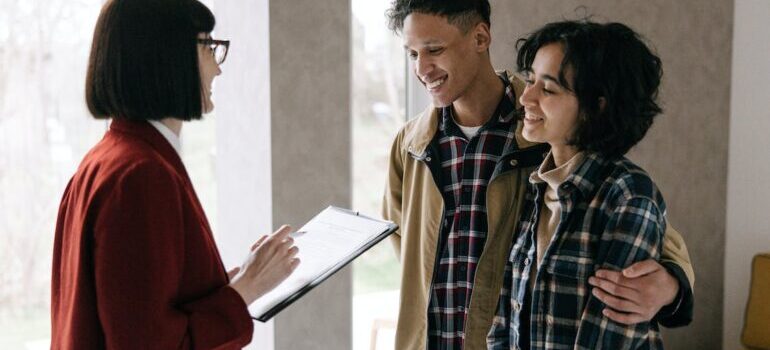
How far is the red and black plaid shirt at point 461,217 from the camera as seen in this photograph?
1.58 m

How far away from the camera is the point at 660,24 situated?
322 cm

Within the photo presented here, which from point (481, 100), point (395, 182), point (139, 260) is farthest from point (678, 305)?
point (139, 260)

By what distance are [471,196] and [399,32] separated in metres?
0.47

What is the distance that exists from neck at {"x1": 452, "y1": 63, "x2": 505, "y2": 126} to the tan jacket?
50 millimetres

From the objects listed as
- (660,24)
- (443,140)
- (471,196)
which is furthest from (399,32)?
(660,24)

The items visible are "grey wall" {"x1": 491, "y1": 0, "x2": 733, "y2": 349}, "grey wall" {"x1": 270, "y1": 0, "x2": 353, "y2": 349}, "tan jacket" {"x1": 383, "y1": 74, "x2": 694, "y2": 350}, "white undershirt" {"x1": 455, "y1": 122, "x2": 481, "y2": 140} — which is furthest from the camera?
"grey wall" {"x1": 491, "y1": 0, "x2": 733, "y2": 349}

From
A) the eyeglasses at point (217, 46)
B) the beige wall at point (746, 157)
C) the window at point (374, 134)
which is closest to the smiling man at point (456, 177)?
the eyeglasses at point (217, 46)

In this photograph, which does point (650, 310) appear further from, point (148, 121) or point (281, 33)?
point (281, 33)

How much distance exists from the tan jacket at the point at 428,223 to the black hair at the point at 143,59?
64 centimetres

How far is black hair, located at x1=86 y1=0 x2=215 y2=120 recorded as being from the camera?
1.12 m

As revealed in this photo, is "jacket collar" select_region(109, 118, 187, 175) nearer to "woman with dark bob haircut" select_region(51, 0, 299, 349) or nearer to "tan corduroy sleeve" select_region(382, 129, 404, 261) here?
"woman with dark bob haircut" select_region(51, 0, 299, 349)

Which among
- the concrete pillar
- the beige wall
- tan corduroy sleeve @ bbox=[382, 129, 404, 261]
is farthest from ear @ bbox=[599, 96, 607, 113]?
the beige wall

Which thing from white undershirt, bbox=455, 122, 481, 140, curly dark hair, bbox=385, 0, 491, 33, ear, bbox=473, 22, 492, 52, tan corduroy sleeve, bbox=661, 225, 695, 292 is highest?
curly dark hair, bbox=385, 0, 491, 33

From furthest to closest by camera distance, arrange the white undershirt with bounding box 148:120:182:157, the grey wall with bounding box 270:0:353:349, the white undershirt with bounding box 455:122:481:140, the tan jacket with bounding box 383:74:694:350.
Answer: the grey wall with bounding box 270:0:353:349, the white undershirt with bounding box 455:122:481:140, the tan jacket with bounding box 383:74:694:350, the white undershirt with bounding box 148:120:182:157
